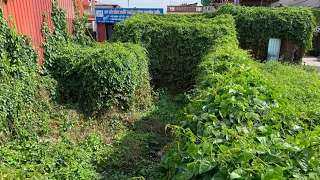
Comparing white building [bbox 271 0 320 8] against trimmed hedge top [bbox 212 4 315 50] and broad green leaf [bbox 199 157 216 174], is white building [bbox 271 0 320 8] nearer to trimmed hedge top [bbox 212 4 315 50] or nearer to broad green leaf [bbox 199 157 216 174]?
trimmed hedge top [bbox 212 4 315 50]

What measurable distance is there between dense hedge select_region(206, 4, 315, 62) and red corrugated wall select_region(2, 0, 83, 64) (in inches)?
355

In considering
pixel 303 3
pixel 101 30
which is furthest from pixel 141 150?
pixel 303 3

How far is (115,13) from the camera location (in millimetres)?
17109

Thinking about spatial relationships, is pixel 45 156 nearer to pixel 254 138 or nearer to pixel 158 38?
pixel 254 138

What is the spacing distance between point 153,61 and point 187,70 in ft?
4.41

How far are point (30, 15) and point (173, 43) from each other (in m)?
4.98

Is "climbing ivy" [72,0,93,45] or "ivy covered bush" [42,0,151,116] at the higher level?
"climbing ivy" [72,0,93,45]

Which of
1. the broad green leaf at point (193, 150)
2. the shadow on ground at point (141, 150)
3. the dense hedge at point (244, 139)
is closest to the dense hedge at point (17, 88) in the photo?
the shadow on ground at point (141, 150)

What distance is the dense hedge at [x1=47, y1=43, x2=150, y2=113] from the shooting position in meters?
6.26

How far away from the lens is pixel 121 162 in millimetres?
5199

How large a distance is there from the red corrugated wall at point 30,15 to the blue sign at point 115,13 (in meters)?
10.1

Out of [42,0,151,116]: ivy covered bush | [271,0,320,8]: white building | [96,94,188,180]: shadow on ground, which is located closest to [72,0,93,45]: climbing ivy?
[42,0,151,116]: ivy covered bush

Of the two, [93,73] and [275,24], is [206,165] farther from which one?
[275,24]

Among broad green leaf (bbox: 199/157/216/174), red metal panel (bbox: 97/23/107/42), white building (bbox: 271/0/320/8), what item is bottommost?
broad green leaf (bbox: 199/157/216/174)
